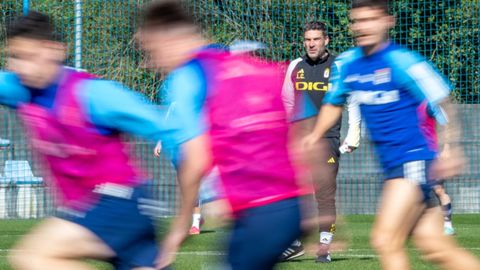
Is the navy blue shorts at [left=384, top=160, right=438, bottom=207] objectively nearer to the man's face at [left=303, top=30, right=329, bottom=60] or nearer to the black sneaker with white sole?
the black sneaker with white sole

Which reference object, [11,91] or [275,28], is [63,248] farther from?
[275,28]

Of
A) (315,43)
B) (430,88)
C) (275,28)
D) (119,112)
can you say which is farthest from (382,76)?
(275,28)

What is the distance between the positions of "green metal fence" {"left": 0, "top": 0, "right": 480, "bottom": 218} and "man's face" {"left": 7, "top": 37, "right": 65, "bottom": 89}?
13255 mm

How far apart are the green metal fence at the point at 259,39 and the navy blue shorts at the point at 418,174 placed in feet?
39.0

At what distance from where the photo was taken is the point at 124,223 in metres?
5.59

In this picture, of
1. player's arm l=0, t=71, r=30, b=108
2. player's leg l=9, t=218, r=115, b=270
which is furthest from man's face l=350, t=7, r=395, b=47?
player's leg l=9, t=218, r=115, b=270

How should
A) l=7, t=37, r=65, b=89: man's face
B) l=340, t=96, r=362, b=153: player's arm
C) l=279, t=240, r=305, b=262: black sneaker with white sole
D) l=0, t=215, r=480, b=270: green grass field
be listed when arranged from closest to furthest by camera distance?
1. l=7, t=37, r=65, b=89: man's face
2. l=0, t=215, r=480, b=270: green grass field
3. l=279, t=240, r=305, b=262: black sneaker with white sole
4. l=340, t=96, r=362, b=153: player's arm

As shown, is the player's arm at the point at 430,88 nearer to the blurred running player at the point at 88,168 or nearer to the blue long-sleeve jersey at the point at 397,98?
the blue long-sleeve jersey at the point at 397,98

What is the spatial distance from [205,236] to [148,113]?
9.46 meters

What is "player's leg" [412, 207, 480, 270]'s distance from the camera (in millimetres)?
7473

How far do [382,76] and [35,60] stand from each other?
252 cm

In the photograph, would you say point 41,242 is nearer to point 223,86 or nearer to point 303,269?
point 223,86

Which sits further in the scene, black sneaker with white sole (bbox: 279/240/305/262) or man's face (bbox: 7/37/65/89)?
black sneaker with white sole (bbox: 279/240/305/262)

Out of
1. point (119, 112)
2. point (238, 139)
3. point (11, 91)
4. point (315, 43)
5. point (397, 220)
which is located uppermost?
point (315, 43)
